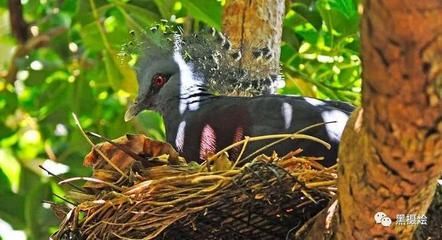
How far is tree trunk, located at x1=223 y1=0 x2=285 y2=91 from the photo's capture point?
297cm

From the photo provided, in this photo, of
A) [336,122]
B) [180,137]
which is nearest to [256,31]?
[180,137]

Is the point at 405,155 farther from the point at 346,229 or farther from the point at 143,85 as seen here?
the point at 143,85

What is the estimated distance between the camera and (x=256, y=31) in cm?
301

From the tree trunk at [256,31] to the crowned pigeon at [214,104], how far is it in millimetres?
30

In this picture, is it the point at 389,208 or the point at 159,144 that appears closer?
the point at 389,208

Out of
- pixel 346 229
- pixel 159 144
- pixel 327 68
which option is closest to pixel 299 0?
pixel 327 68

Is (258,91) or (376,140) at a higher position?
(376,140)

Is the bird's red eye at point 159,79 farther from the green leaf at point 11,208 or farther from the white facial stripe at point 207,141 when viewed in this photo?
the green leaf at point 11,208

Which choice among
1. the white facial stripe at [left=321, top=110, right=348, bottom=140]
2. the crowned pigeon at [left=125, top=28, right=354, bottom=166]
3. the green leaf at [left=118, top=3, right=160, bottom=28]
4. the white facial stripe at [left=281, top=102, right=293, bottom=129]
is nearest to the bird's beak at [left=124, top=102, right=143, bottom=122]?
the crowned pigeon at [left=125, top=28, right=354, bottom=166]

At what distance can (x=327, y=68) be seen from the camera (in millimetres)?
3863

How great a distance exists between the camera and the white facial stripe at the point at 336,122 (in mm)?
2447

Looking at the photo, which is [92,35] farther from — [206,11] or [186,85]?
[186,85]

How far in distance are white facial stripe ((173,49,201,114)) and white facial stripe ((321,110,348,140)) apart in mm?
493

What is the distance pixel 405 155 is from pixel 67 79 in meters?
3.30
